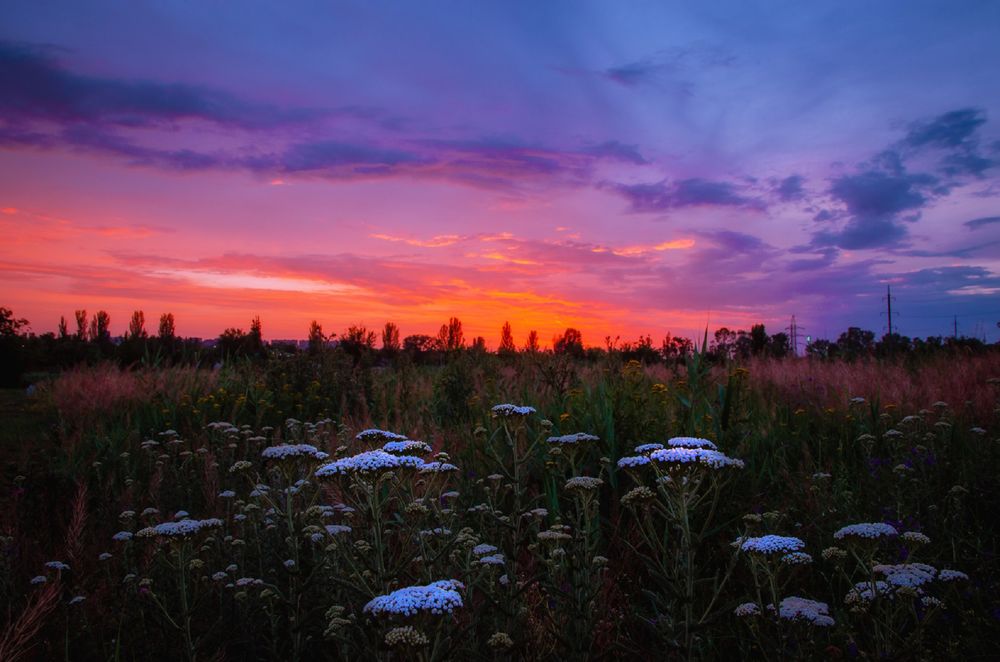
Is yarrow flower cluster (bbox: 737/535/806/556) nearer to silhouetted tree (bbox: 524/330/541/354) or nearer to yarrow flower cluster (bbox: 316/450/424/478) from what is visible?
yarrow flower cluster (bbox: 316/450/424/478)

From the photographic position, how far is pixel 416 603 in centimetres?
250

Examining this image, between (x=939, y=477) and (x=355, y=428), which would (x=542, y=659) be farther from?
(x=355, y=428)

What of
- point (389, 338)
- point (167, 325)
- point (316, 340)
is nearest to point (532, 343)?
point (316, 340)

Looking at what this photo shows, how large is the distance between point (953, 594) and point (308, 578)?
4.22 m

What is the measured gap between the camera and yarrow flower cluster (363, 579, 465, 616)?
8.11 feet

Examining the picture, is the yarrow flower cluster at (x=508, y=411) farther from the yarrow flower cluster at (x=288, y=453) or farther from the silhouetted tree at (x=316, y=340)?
the silhouetted tree at (x=316, y=340)

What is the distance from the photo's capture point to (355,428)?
365 inches

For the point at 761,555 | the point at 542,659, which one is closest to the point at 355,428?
the point at 542,659

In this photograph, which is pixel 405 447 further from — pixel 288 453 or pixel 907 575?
pixel 907 575

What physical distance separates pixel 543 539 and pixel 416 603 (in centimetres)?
127

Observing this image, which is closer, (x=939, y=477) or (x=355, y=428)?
(x=939, y=477)

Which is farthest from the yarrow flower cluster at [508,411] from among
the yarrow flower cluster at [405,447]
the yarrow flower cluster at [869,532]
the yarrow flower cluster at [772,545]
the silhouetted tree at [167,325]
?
the silhouetted tree at [167,325]

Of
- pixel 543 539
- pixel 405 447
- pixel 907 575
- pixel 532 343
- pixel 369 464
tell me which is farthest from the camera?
pixel 532 343

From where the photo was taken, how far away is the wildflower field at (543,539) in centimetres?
330
